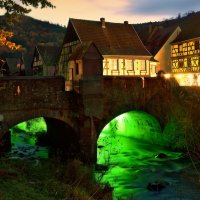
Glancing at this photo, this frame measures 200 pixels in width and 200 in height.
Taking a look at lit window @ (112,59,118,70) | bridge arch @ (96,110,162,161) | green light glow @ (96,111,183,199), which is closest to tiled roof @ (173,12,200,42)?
lit window @ (112,59,118,70)

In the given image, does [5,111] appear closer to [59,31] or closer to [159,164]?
[159,164]

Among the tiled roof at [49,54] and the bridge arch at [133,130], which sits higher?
the tiled roof at [49,54]

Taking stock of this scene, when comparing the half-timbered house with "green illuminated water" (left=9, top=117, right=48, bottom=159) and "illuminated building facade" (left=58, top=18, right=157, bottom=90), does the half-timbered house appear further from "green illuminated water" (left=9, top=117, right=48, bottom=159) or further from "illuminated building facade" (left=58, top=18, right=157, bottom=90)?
"green illuminated water" (left=9, top=117, right=48, bottom=159)

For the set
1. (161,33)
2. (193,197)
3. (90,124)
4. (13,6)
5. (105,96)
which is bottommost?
(193,197)

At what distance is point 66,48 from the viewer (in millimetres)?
38812

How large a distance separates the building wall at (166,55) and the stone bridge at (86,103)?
59.7 ft

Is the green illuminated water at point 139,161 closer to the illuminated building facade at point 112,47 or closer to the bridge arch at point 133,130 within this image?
the bridge arch at point 133,130

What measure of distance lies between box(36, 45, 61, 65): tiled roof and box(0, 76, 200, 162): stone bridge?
19453 millimetres

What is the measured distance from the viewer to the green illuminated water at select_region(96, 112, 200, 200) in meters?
16.7

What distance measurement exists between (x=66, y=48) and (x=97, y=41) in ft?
14.0

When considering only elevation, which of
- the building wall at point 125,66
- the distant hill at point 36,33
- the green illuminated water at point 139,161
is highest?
the distant hill at point 36,33

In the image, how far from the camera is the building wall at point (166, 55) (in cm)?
4394

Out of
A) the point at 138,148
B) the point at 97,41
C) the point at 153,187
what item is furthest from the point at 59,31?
the point at 153,187

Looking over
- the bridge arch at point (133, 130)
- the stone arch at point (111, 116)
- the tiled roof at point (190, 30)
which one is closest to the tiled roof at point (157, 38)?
the tiled roof at point (190, 30)
